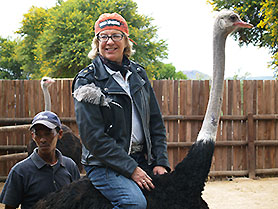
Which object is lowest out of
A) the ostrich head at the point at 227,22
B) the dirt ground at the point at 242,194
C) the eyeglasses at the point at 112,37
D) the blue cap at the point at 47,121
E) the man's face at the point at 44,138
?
the dirt ground at the point at 242,194

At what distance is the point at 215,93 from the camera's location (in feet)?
9.14

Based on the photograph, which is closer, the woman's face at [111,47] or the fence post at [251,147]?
the woman's face at [111,47]

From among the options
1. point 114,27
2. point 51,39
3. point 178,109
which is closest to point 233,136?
point 178,109

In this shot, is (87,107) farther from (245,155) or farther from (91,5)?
(91,5)

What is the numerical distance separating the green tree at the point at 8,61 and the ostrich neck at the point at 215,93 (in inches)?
1711

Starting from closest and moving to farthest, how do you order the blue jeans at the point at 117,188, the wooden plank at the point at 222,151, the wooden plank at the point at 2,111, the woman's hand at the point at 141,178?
the blue jeans at the point at 117,188
the woman's hand at the point at 141,178
the wooden plank at the point at 2,111
the wooden plank at the point at 222,151

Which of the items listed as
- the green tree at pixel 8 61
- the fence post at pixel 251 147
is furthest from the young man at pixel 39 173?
the green tree at pixel 8 61

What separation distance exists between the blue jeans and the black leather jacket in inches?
2.3

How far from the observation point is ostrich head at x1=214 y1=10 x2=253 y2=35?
2.96 m

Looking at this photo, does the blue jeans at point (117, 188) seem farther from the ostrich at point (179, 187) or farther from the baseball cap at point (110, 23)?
the baseball cap at point (110, 23)

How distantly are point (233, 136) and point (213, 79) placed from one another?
245 inches


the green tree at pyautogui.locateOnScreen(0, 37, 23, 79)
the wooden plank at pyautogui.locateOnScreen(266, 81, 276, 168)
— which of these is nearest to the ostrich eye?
the wooden plank at pyautogui.locateOnScreen(266, 81, 276, 168)

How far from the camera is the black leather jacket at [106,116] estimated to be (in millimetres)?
2346

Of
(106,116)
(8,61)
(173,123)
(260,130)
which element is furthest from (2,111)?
(8,61)
